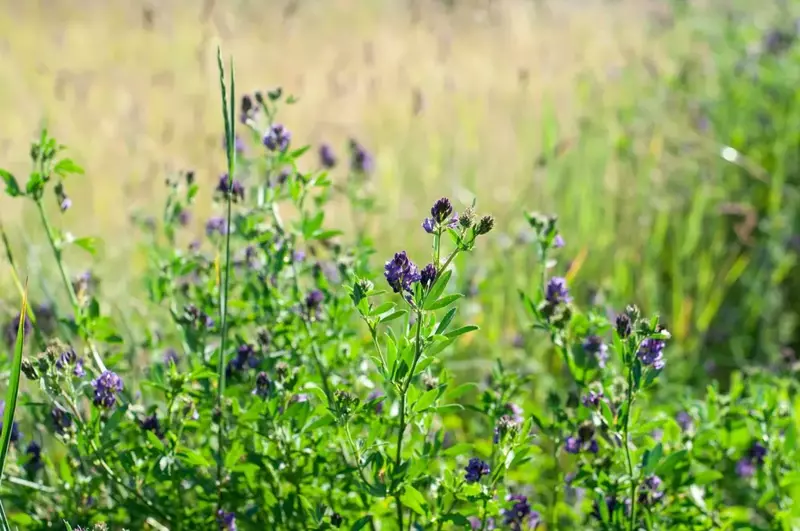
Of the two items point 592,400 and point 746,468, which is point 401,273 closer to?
point 592,400

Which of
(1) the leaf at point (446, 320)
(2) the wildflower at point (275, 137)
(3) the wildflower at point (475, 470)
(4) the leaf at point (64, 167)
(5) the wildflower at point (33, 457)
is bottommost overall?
(5) the wildflower at point (33, 457)

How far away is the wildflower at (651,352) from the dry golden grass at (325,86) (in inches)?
100

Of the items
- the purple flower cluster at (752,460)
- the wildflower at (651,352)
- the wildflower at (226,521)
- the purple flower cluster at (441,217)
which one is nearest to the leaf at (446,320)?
the purple flower cluster at (441,217)

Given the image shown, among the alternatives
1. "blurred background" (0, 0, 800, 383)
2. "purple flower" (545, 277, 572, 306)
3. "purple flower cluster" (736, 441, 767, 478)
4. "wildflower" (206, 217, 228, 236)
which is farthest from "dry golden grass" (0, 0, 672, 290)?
"purple flower" (545, 277, 572, 306)

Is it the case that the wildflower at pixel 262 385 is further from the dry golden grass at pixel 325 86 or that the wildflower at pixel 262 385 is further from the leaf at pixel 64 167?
the dry golden grass at pixel 325 86

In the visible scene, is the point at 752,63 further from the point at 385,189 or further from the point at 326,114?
the point at 326,114

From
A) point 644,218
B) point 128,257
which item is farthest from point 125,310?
point 644,218

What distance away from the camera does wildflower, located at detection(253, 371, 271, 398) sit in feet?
5.16

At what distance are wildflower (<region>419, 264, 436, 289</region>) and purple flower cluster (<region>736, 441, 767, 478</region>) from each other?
963 mm

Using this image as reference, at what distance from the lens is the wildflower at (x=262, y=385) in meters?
1.57

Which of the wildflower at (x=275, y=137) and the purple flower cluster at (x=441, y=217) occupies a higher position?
the wildflower at (x=275, y=137)

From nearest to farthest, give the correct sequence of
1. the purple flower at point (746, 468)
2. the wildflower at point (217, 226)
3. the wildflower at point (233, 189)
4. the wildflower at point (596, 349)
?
the wildflower at point (596, 349) → the wildflower at point (233, 189) → the wildflower at point (217, 226) → the purple flower at point (746, 468)

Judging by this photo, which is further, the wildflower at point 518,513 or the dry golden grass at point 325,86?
the dry golden grass at point 325,86

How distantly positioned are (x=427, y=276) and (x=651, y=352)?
1.40 ft
